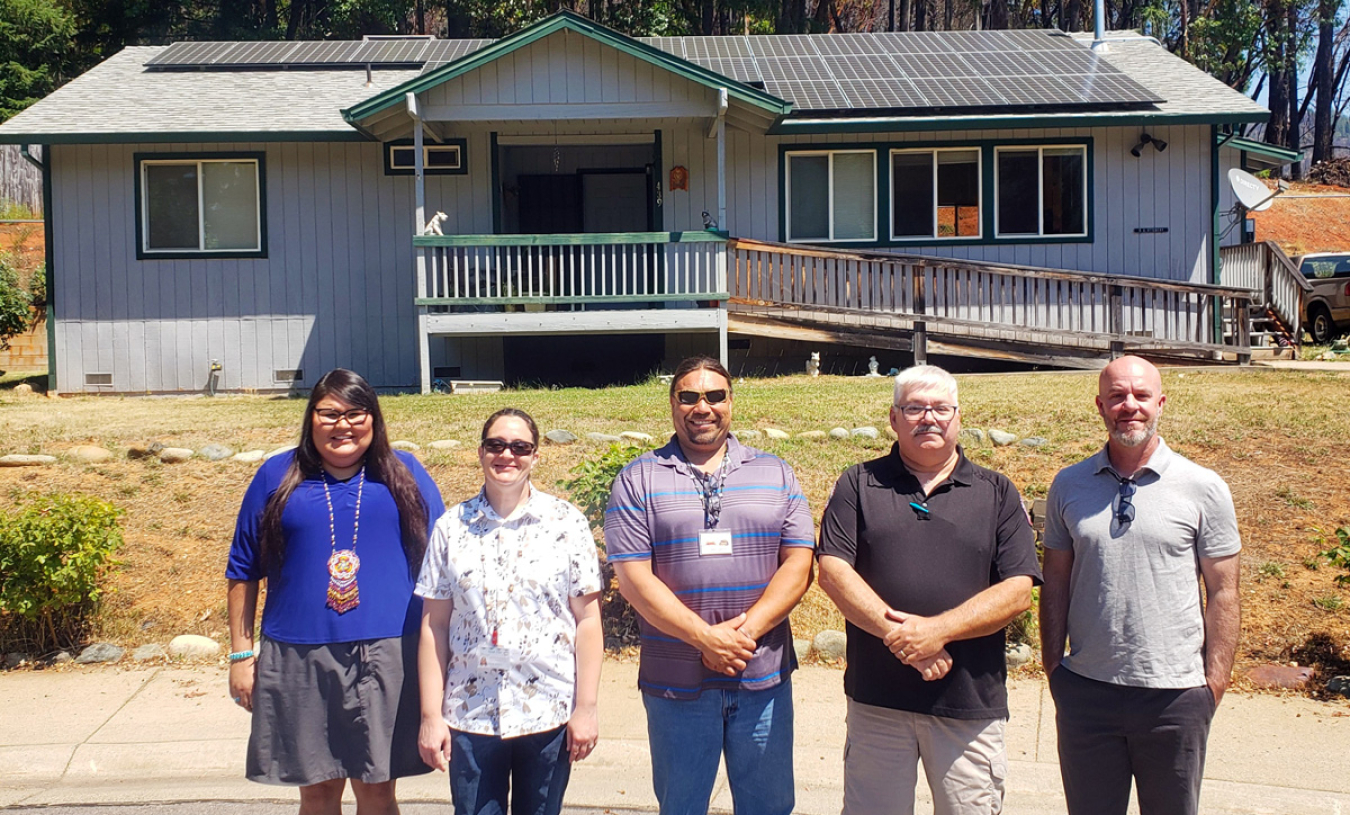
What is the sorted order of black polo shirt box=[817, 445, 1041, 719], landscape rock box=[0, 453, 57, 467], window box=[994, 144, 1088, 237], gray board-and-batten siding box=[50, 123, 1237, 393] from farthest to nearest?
window box=[994, 144, 1088, 237] < gray board-and-batten siding box=[50, 123, 1237, 393] < landscape rock box=[0, 453, 57, 467] < black polo shirt box=[817, 445, 1041, 719]

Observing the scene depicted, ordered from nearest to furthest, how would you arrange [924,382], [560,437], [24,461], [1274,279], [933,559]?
1. [933,559]
2. [924,382]
3. [24,461]
4. [560,437]
5. [1274,279]

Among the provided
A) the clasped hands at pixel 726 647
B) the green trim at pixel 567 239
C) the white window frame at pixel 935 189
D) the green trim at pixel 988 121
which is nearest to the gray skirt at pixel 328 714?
the clasped hands at pixel 726 647

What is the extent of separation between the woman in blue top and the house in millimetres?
10386

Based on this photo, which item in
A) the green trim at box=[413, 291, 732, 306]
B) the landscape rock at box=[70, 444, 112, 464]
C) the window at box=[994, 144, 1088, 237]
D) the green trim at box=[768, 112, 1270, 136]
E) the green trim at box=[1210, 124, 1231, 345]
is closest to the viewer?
the landscape rock at box=[70, 444, 112, 464]

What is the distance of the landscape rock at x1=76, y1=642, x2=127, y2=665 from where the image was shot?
657 cm

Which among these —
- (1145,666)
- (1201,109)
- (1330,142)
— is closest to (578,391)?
(1201,109)

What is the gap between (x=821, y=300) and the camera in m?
14.9

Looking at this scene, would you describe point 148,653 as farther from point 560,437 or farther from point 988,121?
point 988,121

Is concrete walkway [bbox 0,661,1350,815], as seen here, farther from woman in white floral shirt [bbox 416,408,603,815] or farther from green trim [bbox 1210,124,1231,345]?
green trim [bbox 1210,124,1231,345]

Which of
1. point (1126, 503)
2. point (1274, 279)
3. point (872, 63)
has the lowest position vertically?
point (1126, 503)

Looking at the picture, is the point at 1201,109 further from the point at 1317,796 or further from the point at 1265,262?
the point at 1317,796

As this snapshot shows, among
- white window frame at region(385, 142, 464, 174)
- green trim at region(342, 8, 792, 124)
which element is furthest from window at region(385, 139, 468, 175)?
green trim at region(342, 8, 792, 124)

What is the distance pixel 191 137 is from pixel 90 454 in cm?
727

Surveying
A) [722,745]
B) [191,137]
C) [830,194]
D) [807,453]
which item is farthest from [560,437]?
[191,137]
